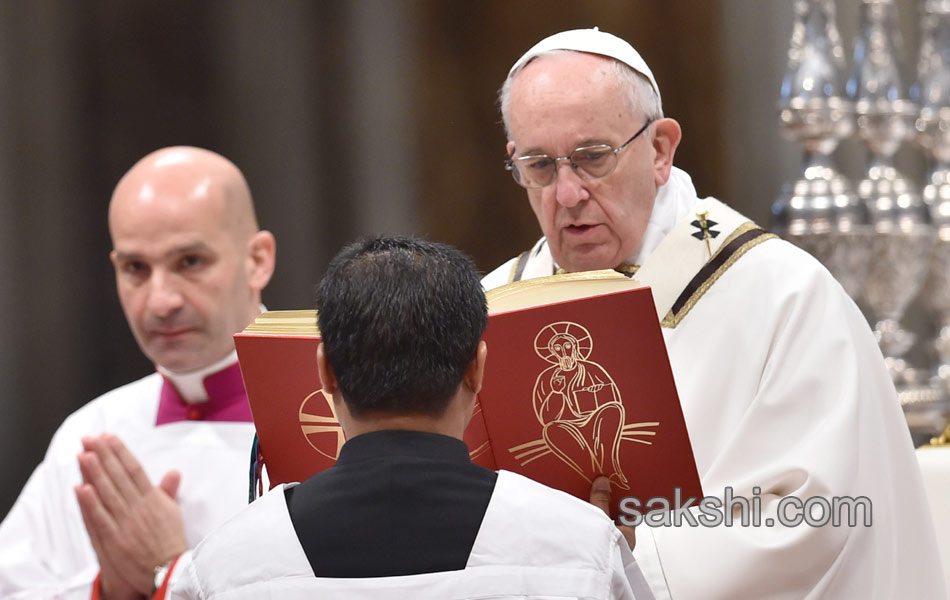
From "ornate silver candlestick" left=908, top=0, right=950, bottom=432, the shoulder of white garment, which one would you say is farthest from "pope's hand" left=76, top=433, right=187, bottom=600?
"ornate silver candlestick" left=908, top=0, right=950, bottom=432

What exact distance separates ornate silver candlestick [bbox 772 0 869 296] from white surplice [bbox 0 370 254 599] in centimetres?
211

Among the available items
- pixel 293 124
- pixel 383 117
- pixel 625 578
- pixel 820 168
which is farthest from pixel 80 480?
pixel 820 168

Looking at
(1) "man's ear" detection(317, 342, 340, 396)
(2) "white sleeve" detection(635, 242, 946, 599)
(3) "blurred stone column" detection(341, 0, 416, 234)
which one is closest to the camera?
(1) "man's ear" detection(317, 342, 340, 396)

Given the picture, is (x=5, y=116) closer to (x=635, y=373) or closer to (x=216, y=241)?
(x=216, y=241)

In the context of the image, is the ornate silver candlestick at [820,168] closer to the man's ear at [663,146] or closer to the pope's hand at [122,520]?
the man's ear at [663,146]

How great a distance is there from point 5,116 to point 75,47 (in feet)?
1.31

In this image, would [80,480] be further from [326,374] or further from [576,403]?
[326,374]

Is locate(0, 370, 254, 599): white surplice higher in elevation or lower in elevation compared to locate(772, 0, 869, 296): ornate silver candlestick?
lower

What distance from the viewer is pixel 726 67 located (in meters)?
5.96

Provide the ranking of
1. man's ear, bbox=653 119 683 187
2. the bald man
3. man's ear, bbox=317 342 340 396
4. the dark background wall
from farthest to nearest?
1. the dark background wall
2. the bald man
3. man's ear, bbox=653 119 683 187
4. man's ear, bbox=317 342 340 396

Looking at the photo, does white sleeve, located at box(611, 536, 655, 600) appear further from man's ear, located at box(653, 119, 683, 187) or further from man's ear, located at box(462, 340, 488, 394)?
man's ear, located at box(653, 119, 683, 187)

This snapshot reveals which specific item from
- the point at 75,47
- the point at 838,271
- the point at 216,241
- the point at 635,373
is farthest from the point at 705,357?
the point at 75,47

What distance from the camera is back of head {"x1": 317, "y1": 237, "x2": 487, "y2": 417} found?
191cm

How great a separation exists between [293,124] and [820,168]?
2.18 metres
